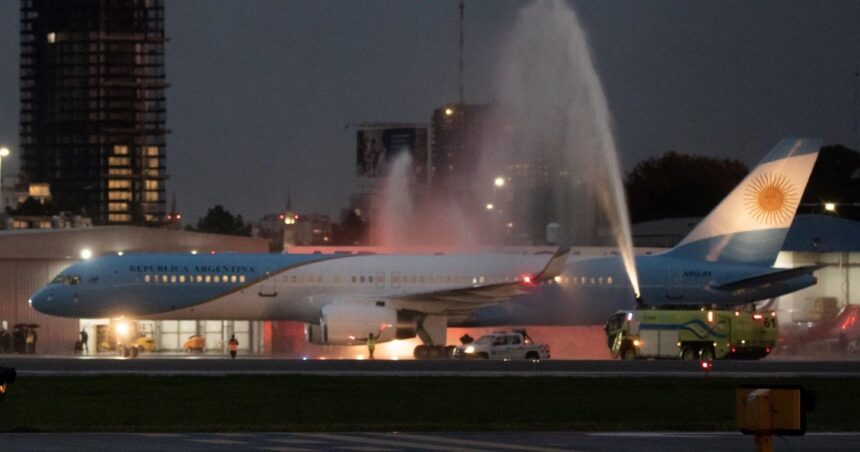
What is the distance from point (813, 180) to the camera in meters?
148

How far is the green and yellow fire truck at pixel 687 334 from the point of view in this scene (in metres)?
56.2

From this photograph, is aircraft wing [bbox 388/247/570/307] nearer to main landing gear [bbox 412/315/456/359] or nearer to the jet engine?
main landing gear [bbox 412/315/456/359]

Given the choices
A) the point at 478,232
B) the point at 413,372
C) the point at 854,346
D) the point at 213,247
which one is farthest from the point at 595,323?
the point at 478,232

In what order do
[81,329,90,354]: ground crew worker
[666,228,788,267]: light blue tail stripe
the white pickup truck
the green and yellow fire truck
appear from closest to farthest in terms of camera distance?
the green and yellow fire truck, the white pickup truck, [666,228,788,267]: light blue tail stripe, [81,329,90,354]: ground crew worker

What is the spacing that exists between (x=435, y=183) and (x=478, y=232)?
186 ft

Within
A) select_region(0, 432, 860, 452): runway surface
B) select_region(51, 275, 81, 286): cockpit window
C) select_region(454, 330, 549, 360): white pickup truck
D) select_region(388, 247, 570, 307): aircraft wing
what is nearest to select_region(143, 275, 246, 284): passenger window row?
select_region(51, 275, 81, 286): cockpit window

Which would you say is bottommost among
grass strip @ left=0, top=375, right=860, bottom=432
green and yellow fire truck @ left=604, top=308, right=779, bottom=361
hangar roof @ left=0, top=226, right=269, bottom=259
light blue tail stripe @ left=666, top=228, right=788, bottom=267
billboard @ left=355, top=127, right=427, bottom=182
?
grass strip @ left=0, top=375, right=860, bottom=432

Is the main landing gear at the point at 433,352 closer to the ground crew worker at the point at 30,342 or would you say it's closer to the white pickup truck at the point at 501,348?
the white pickup truck at the point at 501,348

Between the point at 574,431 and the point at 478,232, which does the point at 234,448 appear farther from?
the point at 478,232

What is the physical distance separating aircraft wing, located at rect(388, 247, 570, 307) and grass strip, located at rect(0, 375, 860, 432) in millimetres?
15858

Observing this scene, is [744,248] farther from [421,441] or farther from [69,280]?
[421,441]

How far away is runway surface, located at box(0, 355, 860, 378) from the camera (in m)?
45.2

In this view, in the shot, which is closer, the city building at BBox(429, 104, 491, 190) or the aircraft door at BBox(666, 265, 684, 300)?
the aircraft door at BBox(666, 265, 684, 300)

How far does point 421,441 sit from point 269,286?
34.8m
